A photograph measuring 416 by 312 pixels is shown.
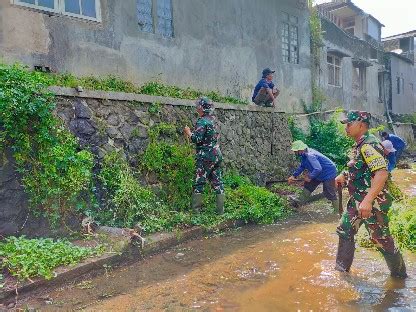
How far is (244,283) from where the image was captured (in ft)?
14.1

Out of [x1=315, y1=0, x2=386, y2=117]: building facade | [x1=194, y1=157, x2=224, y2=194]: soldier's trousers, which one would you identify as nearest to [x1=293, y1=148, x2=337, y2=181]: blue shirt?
[x1=194, y1=157, x2=224, y2=194]: soldier's trousers

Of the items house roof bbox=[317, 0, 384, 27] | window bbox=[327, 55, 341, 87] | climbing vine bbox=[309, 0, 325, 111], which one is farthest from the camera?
house roof bbox=[317, 0, 384, 27]

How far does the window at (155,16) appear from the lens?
8.95 metres

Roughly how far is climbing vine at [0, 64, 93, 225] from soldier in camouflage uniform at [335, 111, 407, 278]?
350cm

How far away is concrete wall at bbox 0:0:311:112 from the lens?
6.96 metres

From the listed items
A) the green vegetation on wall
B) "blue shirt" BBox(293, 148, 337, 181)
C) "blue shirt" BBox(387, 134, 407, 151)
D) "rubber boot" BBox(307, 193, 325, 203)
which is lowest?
"rubber boot" BBox(307, 193, 325, 203)

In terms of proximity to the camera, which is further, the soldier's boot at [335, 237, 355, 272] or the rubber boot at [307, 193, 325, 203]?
the rubber boot at [307, 193, 325, 203]

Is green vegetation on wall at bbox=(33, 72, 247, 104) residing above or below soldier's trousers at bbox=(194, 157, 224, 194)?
above

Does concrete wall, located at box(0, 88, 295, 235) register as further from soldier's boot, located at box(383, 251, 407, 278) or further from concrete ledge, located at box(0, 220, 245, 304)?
soldier's boot, located at box(383, 251, 407, 278)

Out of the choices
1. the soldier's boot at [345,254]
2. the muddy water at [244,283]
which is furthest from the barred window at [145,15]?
the soldier's boot at [345,254]

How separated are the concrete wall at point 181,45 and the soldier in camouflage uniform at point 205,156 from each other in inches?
106

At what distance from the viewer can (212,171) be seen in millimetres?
6988

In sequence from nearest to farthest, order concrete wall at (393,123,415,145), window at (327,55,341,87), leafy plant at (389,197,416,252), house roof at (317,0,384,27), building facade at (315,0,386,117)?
leafy plant at (389,197,416,252) → building facade at (315,0,386,117) → window at (327,55,341,87) → house roof at (317,0,384,27) → concrete wall at (393,123,415,145)

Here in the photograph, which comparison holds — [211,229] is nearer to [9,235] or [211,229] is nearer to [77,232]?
[77,232]
